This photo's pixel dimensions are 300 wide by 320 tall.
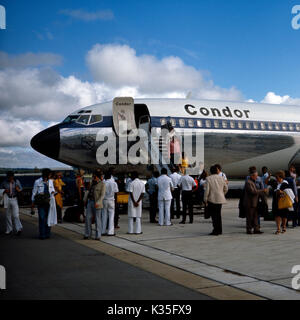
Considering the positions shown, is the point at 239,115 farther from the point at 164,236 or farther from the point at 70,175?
the point at 164,236

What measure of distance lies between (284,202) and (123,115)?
8.83 meters

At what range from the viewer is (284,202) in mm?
10211

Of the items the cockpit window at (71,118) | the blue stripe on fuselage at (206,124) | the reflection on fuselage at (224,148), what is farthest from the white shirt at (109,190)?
the cockpit window at (71,118)

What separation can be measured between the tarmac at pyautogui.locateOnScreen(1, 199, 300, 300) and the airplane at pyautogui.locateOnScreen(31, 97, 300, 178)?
493 centimetres

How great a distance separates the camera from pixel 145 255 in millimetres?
8008

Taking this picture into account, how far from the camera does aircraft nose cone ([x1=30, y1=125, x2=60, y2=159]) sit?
53.0ft

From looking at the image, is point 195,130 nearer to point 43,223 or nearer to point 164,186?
point 164,186

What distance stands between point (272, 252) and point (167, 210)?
4.61 m

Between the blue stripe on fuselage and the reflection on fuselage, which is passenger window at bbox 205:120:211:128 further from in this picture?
the reflection on fuselage

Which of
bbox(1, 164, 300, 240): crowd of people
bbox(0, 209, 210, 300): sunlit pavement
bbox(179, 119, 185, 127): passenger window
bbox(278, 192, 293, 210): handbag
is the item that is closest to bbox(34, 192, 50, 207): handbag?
bbox(1, 164, 300, 240): crowd of people

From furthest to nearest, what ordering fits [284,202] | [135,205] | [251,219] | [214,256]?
[135,205] < [251,219] < [284,202] < [214,256]

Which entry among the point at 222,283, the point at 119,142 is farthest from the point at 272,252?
the point at 119,142

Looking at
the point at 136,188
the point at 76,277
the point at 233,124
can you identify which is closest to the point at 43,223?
the point at 136,188

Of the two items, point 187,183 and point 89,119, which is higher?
point 89,119
